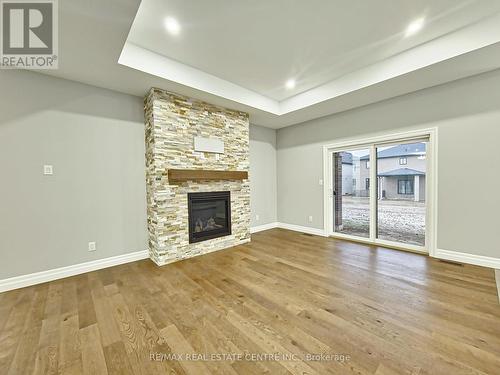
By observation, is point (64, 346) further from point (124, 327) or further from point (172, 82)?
point (172, 82)

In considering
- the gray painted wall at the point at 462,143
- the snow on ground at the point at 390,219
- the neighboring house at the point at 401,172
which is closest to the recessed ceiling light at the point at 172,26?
the gray painted wall at the point at 462,143

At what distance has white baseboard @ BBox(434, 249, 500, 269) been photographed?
2.86m

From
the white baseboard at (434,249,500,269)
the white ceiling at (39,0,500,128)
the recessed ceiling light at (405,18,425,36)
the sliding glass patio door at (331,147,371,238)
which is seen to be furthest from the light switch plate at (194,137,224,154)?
the white baseboard at (434,249,500,269)

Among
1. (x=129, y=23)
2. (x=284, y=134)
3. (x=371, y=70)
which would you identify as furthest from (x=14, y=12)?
(x=284, y=134)

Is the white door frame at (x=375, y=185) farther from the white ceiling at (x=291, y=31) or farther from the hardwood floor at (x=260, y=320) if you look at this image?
the white ceiling at (x=291, y=31)

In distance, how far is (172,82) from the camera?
2.99 meters

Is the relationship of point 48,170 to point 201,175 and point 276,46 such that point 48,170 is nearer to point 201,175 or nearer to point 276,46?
point 201,175

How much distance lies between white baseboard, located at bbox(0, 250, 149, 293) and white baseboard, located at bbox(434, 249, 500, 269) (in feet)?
15.8

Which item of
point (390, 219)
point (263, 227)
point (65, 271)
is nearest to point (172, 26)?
point (65, 271)

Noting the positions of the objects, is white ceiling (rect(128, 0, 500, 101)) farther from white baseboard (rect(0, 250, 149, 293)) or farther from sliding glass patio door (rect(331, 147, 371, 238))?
white baseboard (rect(0, 250, 149, 293))

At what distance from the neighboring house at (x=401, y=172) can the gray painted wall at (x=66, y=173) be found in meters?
4.42

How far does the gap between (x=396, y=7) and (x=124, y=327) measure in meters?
4.05

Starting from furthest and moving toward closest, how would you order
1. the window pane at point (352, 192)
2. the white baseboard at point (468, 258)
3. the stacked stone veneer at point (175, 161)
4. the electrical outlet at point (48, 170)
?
the window pane at point (352, 192) → the stacked stone veneer at point (175, 161) → the white baseboard at point (468, 258) → the electrical outlet at point (48, 170)

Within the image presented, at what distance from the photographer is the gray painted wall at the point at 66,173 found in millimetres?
2553
